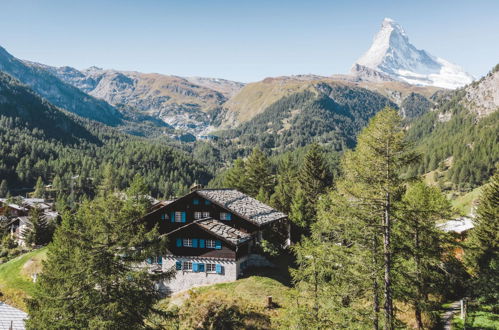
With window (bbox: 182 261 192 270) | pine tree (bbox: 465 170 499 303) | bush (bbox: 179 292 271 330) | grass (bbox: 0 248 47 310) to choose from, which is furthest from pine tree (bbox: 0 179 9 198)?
pine tree (bbox: 465 170 499 303)

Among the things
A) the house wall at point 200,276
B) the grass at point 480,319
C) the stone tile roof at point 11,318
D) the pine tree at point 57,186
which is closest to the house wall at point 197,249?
the house wall at point 200,276

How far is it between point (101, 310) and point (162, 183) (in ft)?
581

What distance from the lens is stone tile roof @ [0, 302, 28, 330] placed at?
33.0 metres

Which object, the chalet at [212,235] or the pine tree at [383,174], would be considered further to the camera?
the chalet at [212,235]

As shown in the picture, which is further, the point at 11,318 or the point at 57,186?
the point at 57,186

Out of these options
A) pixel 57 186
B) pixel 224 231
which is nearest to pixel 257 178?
pixel 224 231

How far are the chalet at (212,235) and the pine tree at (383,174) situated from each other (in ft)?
78.3

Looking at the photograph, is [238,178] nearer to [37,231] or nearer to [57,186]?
[37,231]

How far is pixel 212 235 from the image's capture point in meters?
40.6

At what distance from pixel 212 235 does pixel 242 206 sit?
8.05 m

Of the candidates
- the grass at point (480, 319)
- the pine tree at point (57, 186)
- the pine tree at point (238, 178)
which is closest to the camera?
the grass at point (480, 319)

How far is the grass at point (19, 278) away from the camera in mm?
48719

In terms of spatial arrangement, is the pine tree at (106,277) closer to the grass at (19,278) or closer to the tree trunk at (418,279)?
the tree trunk at (418,279)

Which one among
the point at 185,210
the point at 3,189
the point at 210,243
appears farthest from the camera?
the point at 3,189
